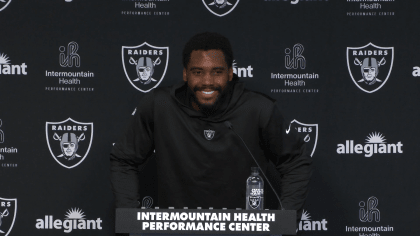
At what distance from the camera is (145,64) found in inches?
111

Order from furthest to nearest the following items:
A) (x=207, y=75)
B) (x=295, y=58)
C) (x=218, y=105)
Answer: (x=295, y=58) < (x=218, y=105) < (x=207, y=75)

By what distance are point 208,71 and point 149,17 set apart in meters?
0.91

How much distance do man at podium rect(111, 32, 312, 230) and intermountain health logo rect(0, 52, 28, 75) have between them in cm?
98

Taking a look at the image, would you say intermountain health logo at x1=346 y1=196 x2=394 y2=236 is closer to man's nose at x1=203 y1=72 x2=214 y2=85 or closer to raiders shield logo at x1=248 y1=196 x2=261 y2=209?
raiders shield logo at x1=248 y1=196 x2=261 y2=209

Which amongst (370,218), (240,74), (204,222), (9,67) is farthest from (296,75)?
(9,67)

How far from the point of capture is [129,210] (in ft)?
4.42

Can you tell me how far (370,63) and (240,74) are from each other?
33.4 inches

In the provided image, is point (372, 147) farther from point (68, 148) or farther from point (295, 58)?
point (68, 148)

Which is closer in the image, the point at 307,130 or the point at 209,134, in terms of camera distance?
the point at 209,134

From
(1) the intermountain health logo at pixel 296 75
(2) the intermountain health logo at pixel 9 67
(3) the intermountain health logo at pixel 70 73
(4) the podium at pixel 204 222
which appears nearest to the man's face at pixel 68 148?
(3) the intermountain health logo at pixel 70 73

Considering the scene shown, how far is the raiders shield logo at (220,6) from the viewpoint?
2.81 metres

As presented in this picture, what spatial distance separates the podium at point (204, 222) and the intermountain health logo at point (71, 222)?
1.60 meters

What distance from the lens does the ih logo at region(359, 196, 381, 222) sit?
2818 millimetres

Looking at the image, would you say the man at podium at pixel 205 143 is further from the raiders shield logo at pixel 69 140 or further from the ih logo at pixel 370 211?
the ih logo at pixel 370 211
